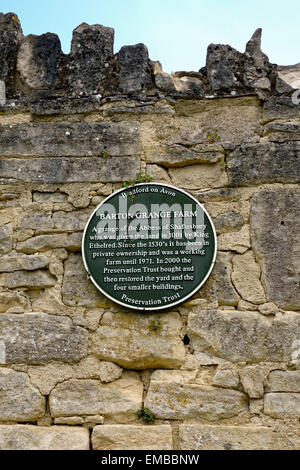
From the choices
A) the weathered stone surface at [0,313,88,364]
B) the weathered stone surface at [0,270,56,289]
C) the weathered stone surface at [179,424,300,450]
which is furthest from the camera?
the weathered stone surface at [0,270,56,289]

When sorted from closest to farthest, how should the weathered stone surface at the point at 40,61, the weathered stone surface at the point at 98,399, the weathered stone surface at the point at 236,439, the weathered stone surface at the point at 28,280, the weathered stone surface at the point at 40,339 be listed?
1. the weathered stone surface at the point at 236,439
2. the weathered stone surface at the point at 98,399
3. the weathered stone surface at the point at 40,339
4. the weathered stone surface at the point at 28,280
5. the weathered stone surface at the point at 40,61

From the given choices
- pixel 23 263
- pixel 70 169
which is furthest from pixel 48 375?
pixel 70 169

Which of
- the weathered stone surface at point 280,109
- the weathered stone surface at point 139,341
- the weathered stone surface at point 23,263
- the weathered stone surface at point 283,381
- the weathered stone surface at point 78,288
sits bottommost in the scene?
the weathered stone surface at point 283,381

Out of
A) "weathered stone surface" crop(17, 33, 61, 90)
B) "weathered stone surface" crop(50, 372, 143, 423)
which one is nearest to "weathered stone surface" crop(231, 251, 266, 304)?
"weathered stone surface" crop(50, 372, 143, 423)

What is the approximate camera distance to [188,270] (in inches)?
118

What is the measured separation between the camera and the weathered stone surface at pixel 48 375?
9.57ft

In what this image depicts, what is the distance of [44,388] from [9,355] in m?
0.30

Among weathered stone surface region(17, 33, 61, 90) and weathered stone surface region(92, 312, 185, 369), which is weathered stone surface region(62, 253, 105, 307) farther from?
weathered stone surface region(17, 33, 61, 90)

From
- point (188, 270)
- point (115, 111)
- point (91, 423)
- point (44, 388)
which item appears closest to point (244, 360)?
point (188, 270)

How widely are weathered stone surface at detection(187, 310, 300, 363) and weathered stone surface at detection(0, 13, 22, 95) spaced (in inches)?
84.3

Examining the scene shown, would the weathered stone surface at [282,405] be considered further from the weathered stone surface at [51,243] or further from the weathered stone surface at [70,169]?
the weathered stone surface at [70,169]

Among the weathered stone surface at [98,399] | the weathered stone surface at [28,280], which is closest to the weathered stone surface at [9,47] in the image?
the weathered stone surface at [28,280]

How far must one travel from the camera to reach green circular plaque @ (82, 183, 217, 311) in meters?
2.98
